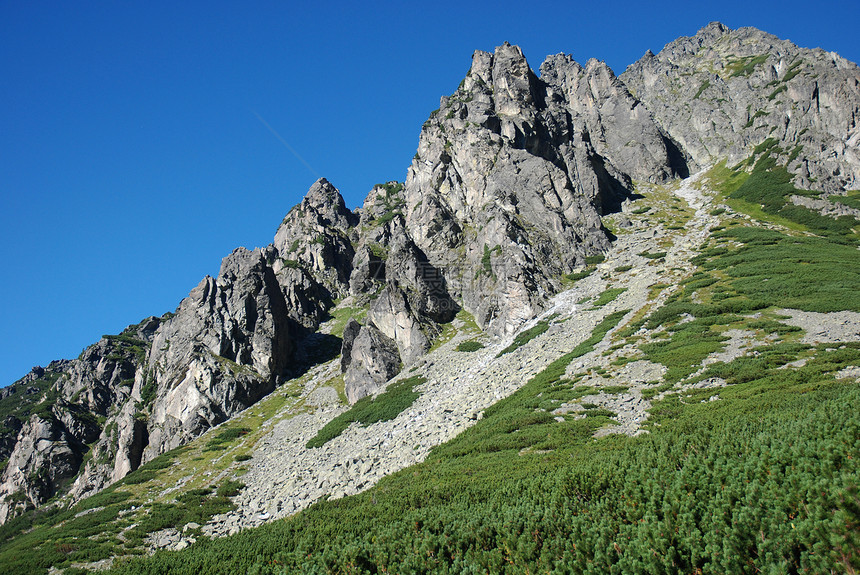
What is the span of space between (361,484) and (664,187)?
4439 inches

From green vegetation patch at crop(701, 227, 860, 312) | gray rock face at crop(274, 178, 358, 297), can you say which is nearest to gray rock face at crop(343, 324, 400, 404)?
green vegetation patch at crop(701, 227, 860, 312)

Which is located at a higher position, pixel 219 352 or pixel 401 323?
pixel 219 352

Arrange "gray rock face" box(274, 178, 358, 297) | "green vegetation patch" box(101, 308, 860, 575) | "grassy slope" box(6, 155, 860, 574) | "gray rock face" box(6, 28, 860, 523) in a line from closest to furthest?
"green vegetation patch" box(101, 308, 860, 575), "grassy slope" box(6, 155, 860, 574), "gray rock face" box(6, 28, 860, 523), "gray rock face" box(274, 178, 358, 297)

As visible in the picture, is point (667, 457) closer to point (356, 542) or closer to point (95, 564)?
point (356, 542)

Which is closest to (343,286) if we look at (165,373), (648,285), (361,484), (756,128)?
(165,373)

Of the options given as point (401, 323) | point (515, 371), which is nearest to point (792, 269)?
point (515, 371)

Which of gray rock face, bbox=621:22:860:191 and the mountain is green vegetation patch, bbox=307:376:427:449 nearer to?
the mountain

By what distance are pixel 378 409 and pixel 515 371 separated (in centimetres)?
1466

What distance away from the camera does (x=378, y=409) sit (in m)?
43.8

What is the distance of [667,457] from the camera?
11961mm

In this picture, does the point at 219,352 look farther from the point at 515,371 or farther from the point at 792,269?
the point at 792,269

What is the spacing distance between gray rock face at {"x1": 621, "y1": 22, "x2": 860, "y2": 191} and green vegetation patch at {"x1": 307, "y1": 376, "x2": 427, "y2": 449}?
286ft

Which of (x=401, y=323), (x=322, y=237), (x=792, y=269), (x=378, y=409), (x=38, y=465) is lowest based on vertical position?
(x=792, y=269)

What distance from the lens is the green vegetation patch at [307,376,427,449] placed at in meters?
41.8
